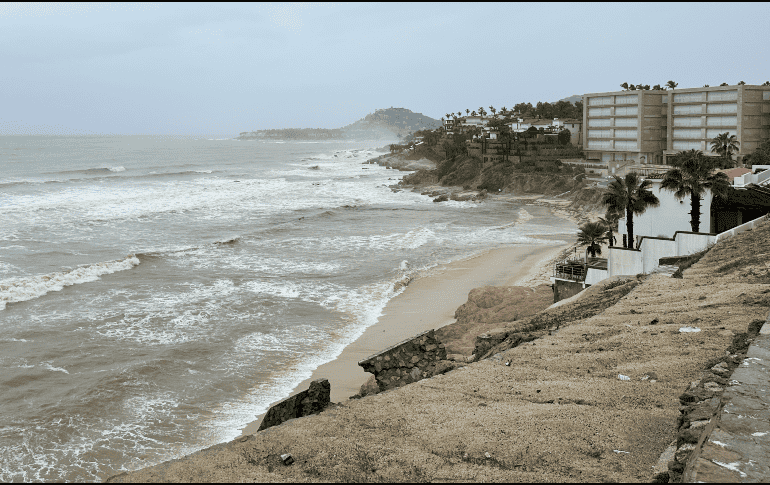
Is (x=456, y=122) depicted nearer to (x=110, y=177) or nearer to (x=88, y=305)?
(x=110, y=177)

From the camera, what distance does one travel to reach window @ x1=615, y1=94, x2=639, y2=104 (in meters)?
77.4

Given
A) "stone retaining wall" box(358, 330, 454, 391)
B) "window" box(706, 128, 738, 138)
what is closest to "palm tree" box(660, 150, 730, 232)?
"stone retaining wall" box(358, 330, 454, 391)

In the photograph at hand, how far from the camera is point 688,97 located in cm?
7369

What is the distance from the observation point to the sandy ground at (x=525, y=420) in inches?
267

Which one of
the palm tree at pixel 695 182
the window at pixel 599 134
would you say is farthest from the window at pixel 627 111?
the palm tree at pixel 695 182

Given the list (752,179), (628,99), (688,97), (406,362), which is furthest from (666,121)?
(406,362)

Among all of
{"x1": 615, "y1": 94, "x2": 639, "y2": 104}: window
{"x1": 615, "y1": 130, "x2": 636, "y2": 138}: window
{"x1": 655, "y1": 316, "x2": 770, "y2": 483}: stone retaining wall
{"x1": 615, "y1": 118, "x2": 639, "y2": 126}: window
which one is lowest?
{"x1": 655, "y1": 316, "x2": 770, "y2": 483}: stone retaining wall

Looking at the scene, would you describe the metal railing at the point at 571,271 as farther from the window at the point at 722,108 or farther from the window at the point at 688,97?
the window at the point at 688,97

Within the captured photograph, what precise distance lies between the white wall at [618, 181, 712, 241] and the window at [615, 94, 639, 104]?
5260 cm

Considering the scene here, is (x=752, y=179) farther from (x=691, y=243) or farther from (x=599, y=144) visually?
(x=599, y=144)

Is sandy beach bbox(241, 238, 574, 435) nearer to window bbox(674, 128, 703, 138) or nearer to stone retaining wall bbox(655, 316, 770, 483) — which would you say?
stone retaining wall bbox(655, 316, 770, 483)

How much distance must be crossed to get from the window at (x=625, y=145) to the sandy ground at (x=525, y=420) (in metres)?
70.3

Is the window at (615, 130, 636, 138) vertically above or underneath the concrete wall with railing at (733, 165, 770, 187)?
above

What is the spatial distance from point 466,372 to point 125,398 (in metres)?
9.57
